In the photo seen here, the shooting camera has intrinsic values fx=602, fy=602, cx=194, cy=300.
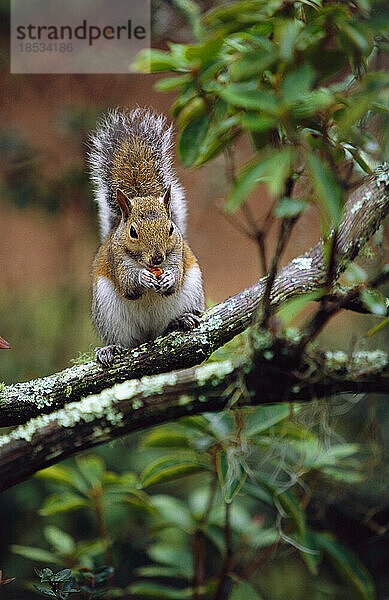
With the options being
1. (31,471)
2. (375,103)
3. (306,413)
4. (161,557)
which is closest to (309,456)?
(306,413)

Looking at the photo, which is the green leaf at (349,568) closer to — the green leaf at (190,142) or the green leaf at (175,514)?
the green leaf at (175,514)

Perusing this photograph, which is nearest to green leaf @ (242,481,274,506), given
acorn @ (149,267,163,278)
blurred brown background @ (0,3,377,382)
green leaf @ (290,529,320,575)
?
green leaf @ (290,529,320,575)

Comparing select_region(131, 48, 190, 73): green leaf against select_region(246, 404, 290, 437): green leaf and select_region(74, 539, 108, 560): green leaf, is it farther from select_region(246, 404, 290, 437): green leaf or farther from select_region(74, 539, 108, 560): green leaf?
select_region(74, 539, 108, 560): green leaf

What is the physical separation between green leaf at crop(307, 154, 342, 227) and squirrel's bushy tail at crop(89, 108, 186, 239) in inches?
19.0

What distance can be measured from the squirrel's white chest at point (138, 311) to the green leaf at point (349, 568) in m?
0.43

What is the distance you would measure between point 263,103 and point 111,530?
128 centimetres

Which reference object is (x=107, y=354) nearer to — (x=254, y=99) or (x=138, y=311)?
(x=138, y=311)

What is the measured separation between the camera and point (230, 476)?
30.8 inches

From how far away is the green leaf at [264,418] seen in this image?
0.84m

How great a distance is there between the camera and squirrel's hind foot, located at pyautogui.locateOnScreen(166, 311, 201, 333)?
0.81 meters

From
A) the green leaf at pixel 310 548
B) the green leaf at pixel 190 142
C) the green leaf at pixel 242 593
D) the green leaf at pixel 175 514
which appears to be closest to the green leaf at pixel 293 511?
the green leaf at pixel 310 548

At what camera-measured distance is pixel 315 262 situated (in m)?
0.78

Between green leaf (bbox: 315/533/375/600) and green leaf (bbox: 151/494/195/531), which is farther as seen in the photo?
green leaf (bbox: 151/494/195/531)

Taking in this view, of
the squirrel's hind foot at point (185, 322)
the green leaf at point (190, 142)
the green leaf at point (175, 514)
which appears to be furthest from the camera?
the green leaf at point (175, 514)
